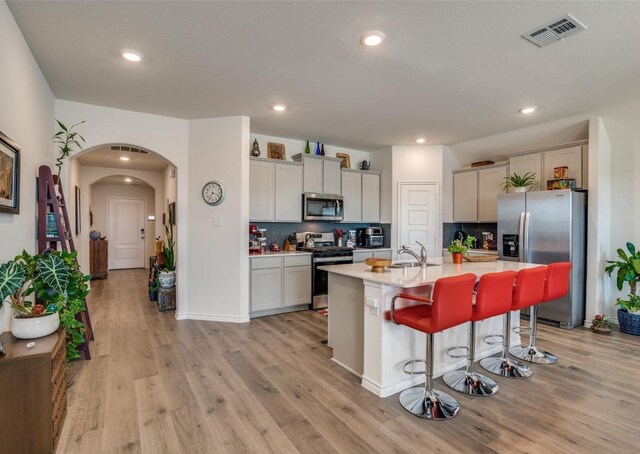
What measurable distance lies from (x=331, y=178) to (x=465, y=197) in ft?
7.49

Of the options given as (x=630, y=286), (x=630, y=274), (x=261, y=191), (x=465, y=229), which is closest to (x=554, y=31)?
(x=630, y=274)

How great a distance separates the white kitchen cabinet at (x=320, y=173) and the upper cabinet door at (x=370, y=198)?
573 mm

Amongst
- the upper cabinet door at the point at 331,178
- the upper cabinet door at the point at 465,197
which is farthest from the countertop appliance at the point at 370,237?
the upper cabinet door at the point at 465,197

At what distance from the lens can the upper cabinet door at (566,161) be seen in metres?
4.31

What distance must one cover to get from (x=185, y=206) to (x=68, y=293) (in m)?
1.88

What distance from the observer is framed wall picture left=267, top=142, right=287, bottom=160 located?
17.3 ft

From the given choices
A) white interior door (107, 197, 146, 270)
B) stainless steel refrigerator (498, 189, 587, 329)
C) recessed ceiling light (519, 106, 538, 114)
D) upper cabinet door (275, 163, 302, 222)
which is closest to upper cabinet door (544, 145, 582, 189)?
stainless steel refrigerator (498, 189, 587, 329)

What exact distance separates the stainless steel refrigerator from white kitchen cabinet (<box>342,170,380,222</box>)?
2.28 m

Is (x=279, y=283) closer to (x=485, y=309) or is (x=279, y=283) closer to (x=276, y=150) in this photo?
(x=276, y=150)

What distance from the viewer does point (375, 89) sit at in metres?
3.43

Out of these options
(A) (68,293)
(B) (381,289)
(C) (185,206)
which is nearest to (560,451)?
(B) (381,289)

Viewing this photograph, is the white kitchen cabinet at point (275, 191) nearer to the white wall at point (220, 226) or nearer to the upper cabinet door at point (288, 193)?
the upper cabinet door at point (288, 193)

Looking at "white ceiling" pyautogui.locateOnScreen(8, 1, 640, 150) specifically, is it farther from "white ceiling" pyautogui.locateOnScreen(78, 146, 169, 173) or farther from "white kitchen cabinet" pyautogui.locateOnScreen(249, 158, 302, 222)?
"white ceiling" pyautogui.locateOnScreen(78, 146, 169, 173)

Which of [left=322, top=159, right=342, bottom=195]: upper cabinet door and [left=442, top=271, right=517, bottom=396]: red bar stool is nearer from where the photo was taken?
[left=442, top=271, right=517, bottom=396]: red bar stool
